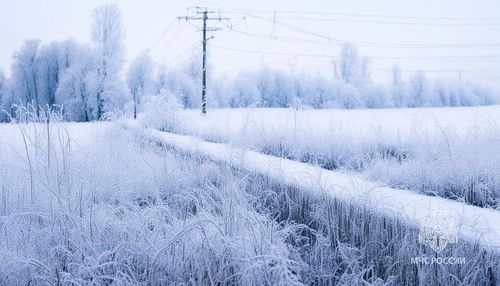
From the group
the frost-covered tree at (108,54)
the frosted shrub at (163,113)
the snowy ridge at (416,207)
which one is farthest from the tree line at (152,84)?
the snowy ridge at (416,207)

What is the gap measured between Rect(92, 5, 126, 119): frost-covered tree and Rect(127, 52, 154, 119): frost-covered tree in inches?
181

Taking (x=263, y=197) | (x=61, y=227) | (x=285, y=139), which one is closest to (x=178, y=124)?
(x=285, y=139)

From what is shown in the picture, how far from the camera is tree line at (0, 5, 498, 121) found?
30234mm

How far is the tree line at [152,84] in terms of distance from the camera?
1190 inches

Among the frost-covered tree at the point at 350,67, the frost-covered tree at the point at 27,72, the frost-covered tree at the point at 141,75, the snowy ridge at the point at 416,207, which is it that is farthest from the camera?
the frost-covered tree at the point at 350,67

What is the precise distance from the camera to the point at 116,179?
436 centimetres

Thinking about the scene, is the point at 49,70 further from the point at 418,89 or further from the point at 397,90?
the point at 418,89

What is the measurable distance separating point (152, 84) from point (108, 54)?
6317mm

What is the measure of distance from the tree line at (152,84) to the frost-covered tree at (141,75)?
86 millimetres

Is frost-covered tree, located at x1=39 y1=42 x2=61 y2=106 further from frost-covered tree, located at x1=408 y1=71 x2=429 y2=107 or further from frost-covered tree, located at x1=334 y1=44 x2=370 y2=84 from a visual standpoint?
frost-covered tree, located at x1=408 y1=71 x2=429 y2=107

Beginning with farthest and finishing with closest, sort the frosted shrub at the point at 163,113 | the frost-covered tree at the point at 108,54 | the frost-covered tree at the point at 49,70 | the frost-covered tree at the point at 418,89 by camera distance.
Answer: the frost-covered tree at the point at 418,89 → the frost-covered tree at the point at 49,70 → the frost-covered tree at the point at 108,54 → the frosted shrub at the point at 163,113

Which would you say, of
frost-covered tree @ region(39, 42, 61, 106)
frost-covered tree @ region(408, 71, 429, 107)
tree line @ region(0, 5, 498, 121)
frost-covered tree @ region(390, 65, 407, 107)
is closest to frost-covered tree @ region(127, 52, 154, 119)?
tree line @ region(0, 5, 498, 121)

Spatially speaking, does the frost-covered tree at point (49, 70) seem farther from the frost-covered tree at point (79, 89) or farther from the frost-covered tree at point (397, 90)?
the frost-covered tree at point (397, 90)

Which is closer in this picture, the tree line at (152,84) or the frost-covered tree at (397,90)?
the tree line at (152,84)
